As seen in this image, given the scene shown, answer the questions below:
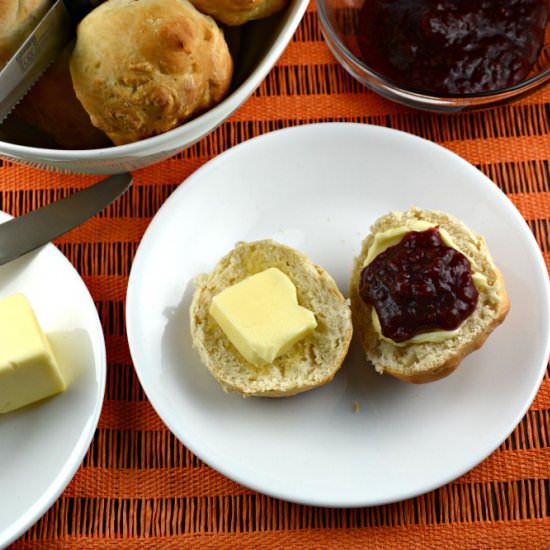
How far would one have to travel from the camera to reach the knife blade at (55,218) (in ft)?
7.49

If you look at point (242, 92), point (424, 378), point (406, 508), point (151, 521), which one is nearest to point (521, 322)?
point (424, 378)

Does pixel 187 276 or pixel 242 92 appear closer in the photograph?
pixel 242 92

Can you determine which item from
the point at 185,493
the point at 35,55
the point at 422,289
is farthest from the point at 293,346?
the point at 35,55

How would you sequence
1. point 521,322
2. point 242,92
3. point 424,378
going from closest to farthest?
point 242,92, point 424,378, point 521,322

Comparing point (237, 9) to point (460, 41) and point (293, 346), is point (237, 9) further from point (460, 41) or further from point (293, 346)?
point (293, 346)

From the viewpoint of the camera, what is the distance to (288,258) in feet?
7.36

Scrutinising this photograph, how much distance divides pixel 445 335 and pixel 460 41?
3.17 feet

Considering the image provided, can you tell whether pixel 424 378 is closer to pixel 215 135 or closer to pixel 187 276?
pixel 187 276

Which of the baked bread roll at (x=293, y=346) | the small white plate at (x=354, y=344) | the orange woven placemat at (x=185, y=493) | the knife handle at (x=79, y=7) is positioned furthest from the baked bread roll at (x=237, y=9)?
the orange woven placemat at (x=185, y=493)

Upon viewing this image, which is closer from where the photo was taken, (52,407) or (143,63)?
(143,63)

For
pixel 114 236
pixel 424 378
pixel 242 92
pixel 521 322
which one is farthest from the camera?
pixel 114 236

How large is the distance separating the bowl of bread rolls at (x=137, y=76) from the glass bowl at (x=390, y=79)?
0.52 meters

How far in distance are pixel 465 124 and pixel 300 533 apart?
4.93 feet

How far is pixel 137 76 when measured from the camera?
180 centimetres
